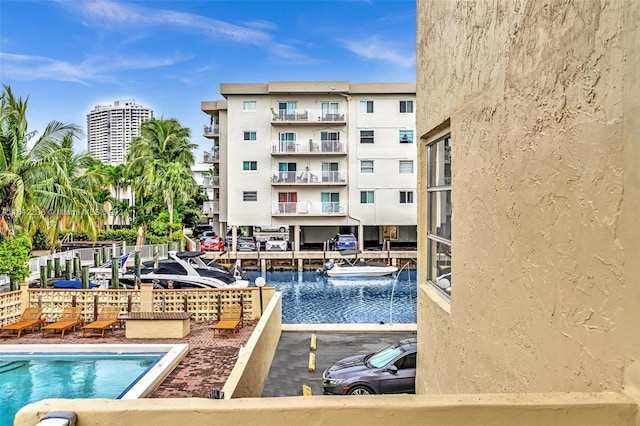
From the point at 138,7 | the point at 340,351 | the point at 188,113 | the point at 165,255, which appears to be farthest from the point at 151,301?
the point at 188,113

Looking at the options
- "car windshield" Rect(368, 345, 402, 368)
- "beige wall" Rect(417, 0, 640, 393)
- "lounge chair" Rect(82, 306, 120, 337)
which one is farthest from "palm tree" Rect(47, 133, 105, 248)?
"beige wall" Rect(417, 0, 640, 393)

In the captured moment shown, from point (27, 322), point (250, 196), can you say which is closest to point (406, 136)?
point (250, 196)

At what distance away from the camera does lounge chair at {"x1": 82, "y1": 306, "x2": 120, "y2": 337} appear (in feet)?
44.8

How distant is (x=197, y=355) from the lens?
11.8 meters

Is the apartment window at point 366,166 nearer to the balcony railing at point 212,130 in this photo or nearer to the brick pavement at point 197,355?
the balcony railing at point 212,130

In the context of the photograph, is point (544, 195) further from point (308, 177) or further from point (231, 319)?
point (308, 177)

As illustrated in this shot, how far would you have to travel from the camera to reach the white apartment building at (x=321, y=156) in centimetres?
3884

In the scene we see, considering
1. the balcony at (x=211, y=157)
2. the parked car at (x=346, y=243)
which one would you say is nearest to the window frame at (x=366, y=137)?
the parked car at (x=346, y=243)

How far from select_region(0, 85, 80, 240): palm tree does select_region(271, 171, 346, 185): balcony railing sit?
20.6 meters

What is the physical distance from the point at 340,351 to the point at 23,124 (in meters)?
16.1

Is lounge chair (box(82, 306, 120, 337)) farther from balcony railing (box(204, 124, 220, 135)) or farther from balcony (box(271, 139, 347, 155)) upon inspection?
balcony railing (box(204, 124, 220, 135))

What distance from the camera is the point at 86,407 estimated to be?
1896mm

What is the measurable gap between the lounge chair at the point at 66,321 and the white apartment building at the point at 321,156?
24.6 metres

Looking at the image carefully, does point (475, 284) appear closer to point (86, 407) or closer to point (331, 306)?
point (86, 407)
